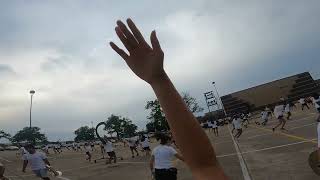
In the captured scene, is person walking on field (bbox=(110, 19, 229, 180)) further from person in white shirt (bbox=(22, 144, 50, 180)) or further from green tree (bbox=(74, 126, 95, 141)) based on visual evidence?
green tree (bbox=(74, 126, 95, 141))

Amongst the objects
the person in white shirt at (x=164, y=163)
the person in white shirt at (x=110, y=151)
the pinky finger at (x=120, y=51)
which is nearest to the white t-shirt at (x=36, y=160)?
the person in white shirt at (x=164, y=163)

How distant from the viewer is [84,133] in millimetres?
171250

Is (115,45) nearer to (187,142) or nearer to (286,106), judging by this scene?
(187,142)

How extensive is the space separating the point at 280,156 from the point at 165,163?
296 inches

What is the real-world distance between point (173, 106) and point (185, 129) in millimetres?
100

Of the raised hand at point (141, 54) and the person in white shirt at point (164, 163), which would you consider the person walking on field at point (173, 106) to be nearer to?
the raised hand at point (141, 54)

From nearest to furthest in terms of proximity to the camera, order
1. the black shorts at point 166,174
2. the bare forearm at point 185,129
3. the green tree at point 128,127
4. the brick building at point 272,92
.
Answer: the bare forearm at point 185,129
the black shorts at point 166,174
the brick building at point 272,92
the green tree at point 128,127

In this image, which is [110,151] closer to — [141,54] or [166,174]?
[166,174]

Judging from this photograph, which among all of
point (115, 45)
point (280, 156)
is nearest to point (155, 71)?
point (115, 45)

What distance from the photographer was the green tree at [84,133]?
553 feet

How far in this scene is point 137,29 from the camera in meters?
1.93

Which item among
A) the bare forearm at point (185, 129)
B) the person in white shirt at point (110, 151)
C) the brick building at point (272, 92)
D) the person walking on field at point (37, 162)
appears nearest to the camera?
the bare forearm at point (185, 129)

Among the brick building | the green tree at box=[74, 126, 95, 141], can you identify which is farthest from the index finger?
the green tree at box=[74, 126, 95, 141]

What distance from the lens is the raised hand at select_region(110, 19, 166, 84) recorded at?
1847mm
